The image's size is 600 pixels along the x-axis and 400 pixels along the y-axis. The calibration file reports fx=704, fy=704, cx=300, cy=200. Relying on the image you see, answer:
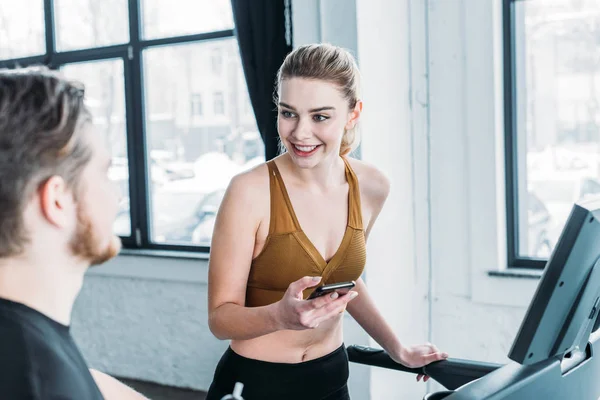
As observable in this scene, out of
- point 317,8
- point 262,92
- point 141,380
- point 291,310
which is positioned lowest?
point 141,380

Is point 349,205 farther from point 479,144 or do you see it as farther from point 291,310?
point 479,144

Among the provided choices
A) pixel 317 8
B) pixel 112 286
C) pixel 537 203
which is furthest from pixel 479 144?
pixel 112 286

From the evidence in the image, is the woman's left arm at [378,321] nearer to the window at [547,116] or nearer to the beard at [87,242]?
the beard at [87,242]

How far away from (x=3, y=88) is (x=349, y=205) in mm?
1149

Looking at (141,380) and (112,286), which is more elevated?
(112,286)

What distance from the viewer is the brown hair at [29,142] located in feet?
2.31

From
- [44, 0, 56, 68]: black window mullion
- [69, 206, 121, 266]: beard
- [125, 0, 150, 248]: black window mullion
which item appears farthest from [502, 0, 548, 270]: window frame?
[44, 0, 56, 68]: black window mullion

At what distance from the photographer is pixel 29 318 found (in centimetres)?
71

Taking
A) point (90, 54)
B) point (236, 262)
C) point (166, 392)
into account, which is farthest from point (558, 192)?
point (90, 54)

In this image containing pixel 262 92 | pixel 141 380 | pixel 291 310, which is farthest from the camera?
pixel 141 380

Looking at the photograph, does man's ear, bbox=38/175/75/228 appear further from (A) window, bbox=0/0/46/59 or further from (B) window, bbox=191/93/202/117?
(A) window, bbox=0/0/46/59

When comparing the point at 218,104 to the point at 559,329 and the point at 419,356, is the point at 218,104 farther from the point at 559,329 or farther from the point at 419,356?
the point at 559,329

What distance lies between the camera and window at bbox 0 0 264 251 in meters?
3.70

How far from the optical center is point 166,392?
3.74 metres
